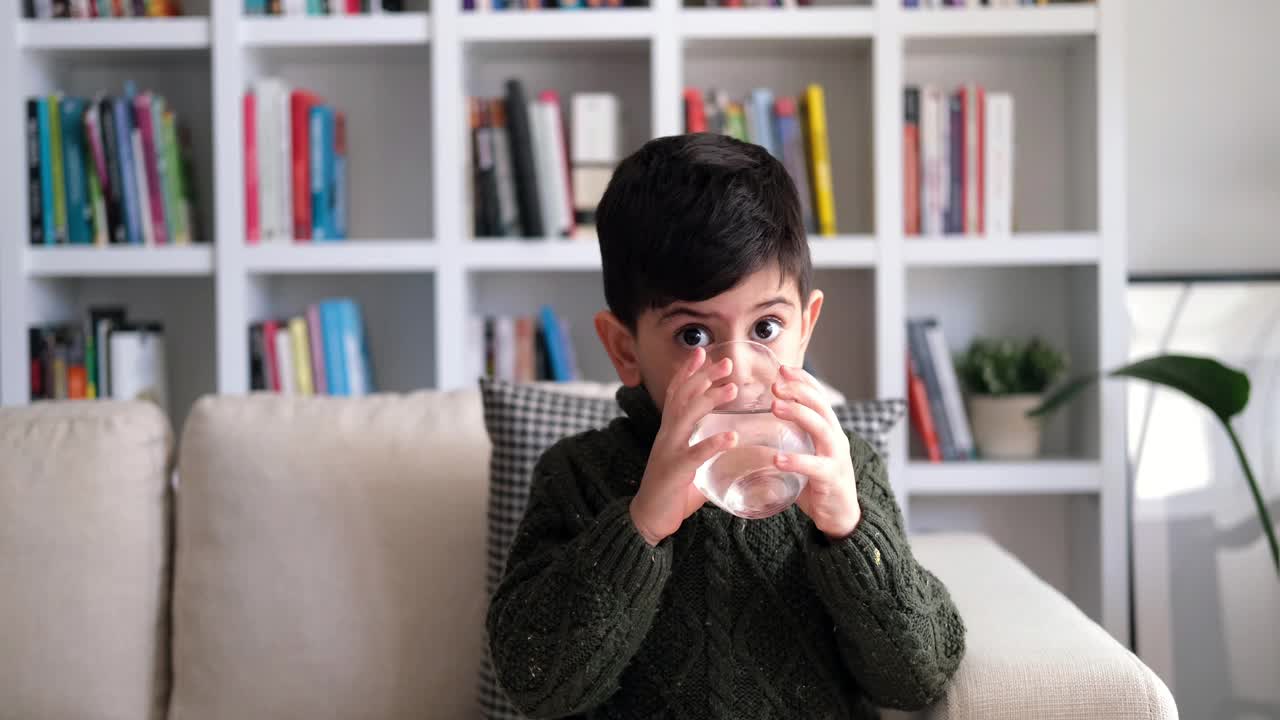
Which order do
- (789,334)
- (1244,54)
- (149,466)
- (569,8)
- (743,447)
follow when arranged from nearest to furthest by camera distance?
(743,447), (789,334), (149,466), (569,8), (1244,54)

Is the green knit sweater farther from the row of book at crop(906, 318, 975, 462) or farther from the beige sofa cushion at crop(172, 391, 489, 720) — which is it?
the row of book at crop(906, 318, 975, 462)

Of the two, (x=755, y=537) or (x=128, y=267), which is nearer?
(x=755, y=537)

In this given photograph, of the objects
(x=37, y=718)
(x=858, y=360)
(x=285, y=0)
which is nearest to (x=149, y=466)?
(x=37, y=718)

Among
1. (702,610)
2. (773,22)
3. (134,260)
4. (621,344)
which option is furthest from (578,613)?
(134,260)

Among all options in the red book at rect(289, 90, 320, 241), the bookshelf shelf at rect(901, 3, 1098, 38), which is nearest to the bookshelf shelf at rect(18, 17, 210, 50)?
the red book at rect(289, 90, 320, 241)

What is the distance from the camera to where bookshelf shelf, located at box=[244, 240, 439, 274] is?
214cm

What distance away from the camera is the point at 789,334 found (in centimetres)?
94

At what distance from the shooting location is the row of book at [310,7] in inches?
85.0

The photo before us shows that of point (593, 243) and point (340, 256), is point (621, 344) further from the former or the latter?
point (340, 256)

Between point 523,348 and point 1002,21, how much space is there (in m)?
1.15

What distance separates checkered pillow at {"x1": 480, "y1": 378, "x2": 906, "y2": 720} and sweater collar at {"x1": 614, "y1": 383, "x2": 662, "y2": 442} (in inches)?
9.4

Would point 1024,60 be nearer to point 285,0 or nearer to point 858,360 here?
point 858,360

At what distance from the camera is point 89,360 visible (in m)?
2.23

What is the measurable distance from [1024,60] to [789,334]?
1729 mm
